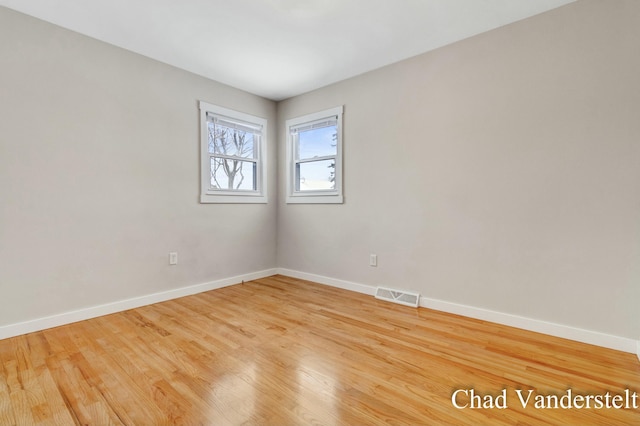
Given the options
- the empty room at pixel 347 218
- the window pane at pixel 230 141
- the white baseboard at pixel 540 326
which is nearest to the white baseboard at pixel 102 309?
the empty room at pixel 347 218

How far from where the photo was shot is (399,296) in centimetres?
305

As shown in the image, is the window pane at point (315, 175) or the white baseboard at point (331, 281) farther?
the window pane at point (315, 175)

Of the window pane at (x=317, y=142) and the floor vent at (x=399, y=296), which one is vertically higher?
the window pane at (x=317, y=142)

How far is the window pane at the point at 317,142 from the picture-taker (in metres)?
3.76

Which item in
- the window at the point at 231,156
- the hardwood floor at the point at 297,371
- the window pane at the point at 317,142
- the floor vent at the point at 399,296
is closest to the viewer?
the hardwood floor at the point at 297,371

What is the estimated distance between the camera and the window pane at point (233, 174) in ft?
12.0

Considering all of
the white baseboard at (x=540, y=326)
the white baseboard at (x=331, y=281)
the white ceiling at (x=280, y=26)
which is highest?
the white ceiling at (x=280, y=26)

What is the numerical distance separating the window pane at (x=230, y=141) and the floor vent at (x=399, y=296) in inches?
97.0

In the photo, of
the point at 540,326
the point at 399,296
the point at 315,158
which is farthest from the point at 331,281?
the point at 540,326

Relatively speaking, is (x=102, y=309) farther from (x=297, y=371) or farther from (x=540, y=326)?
(x=540, y=326)

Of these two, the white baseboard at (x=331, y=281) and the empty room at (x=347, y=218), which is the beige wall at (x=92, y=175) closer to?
the empty room at (x=347, y=218)

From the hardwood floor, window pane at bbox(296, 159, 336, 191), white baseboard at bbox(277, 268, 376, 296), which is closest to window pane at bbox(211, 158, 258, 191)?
window pane at bbox(296, 159, 336, 191)

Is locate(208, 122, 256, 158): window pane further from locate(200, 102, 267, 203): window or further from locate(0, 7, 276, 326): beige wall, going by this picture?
locate(0, 7, 276, 326): beige wall

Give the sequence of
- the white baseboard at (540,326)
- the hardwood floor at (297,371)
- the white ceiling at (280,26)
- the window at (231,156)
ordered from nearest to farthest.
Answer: the hardwood floor at (297,371)
the white baseboard at (540,326)
the white ceiling at (280,26)
the window at (231,156)
